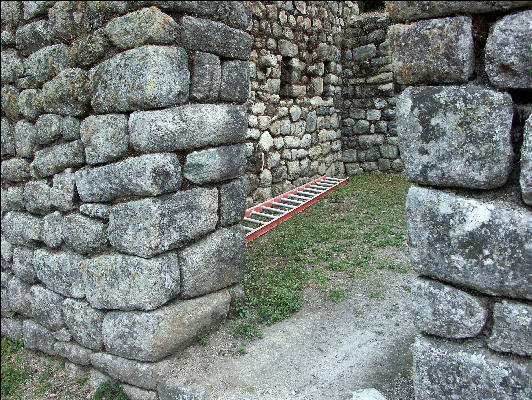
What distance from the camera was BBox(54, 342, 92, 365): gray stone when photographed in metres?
3.12

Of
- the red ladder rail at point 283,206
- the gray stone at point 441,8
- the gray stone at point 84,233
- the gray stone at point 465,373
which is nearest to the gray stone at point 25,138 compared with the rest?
the gray stone at point 84,233

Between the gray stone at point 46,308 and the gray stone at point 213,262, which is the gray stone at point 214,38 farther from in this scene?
the gray stone at point 46,308

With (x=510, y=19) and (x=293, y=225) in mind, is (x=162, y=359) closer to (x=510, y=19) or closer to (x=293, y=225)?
(x=510, y=19)

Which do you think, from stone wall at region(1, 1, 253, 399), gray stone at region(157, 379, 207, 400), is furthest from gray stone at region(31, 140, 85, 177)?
gray stone at region(157, 379, 207, 400)

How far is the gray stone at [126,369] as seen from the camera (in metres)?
2.79

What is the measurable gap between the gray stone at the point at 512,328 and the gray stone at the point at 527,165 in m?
0.38

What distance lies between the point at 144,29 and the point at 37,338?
249 cm

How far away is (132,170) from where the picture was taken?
2.67 meters

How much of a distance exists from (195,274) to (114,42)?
1.49m

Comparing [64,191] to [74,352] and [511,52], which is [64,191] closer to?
[74,352]

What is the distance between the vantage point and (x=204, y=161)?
2910 mm

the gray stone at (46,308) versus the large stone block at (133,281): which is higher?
the large stone block at (133,281)

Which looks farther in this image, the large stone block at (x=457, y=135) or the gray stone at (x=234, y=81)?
the gray stone at (x=234, y=81)

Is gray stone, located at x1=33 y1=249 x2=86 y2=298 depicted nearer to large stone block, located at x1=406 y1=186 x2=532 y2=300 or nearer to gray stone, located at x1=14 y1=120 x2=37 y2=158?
gray stone, located at x1=14 y1=120 x2=37 y2=158
